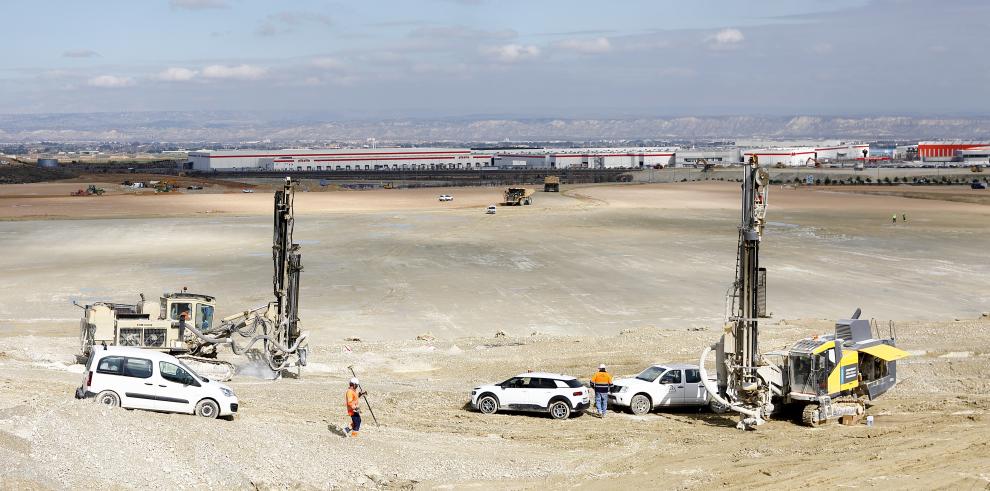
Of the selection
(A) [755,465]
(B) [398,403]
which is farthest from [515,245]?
(A) [755,465]

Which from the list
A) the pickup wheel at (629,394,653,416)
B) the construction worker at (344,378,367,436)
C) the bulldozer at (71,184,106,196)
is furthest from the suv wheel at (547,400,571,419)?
the bulldozer at (71,184,106,196)

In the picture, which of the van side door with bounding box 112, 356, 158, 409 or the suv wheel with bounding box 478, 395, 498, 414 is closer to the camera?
the van side door with bounding box 112, 356, 158, 409

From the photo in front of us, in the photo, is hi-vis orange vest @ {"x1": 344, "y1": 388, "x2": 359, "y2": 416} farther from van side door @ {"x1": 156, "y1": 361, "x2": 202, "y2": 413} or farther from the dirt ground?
van side door @ {"x1": 156, "y1": 361, "x2": 202, "y2": 413}

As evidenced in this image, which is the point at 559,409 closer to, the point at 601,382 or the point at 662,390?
the point at 601,382

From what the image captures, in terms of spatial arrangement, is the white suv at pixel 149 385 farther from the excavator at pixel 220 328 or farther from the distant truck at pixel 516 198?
the distant truck at pixel 516 198

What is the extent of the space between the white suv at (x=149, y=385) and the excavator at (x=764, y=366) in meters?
10.2

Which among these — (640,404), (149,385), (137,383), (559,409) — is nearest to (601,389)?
(559,409)

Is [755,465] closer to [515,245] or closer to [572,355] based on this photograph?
[572,355]

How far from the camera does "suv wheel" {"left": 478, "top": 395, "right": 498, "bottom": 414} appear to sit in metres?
23.5

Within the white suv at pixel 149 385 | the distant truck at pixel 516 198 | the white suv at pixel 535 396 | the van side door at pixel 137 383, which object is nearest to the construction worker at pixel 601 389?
the white suv at pixel 535 396

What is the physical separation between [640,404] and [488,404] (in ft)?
11.2

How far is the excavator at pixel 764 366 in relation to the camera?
22.7m

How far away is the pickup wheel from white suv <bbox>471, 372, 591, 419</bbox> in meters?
1.08

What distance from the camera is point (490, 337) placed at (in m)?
35.7
